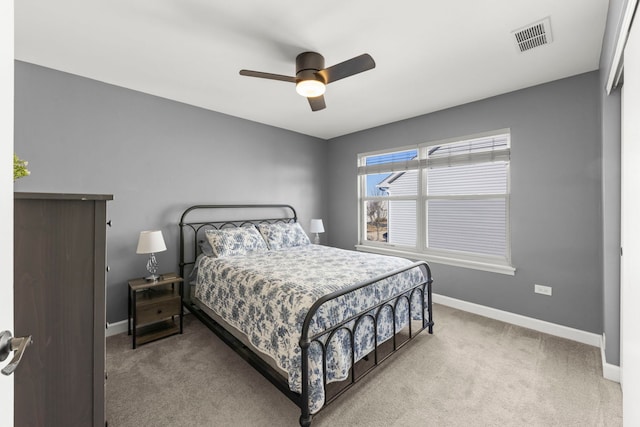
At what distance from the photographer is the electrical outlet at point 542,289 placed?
2848 mm

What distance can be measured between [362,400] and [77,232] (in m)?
1.96

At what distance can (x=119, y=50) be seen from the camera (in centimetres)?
224

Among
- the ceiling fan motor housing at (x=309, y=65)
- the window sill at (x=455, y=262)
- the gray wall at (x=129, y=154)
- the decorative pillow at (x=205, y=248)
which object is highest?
the ceiling fan motor housing at (x=309, y=65)

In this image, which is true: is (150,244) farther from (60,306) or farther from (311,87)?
(311,87)

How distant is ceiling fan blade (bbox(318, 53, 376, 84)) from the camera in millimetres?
1879

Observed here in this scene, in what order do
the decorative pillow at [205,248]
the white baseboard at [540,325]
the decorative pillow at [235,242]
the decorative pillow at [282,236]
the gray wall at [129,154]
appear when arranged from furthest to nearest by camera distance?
the decorative pillow at [282,236], the decorative pillow at [205,248], the decorative pillow at [235,242], the gray wall at [129,154], the white baseboard at [540,325]

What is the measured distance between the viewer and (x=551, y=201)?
2.82m

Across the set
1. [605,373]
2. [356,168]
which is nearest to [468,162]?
[356,168]

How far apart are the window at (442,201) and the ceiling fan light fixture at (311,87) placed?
7.03ft

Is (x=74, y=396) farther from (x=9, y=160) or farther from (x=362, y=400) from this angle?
(x=362, y=400)

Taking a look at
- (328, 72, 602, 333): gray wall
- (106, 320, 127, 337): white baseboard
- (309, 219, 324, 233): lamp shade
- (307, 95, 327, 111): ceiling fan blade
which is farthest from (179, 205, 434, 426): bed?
(307, 95, 327, 111): ceiling fan blade

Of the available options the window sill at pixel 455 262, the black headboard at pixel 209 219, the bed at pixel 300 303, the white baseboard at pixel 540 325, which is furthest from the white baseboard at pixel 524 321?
the black headboard at pixel 209 219

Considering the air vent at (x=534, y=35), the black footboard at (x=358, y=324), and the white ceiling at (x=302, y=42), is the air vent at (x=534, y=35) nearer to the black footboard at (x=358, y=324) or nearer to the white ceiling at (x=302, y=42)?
the white ceiling at (x=302, y=42)

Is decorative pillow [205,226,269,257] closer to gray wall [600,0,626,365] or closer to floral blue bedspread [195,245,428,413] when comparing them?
floral blue bedspread [195,245,428,413]
